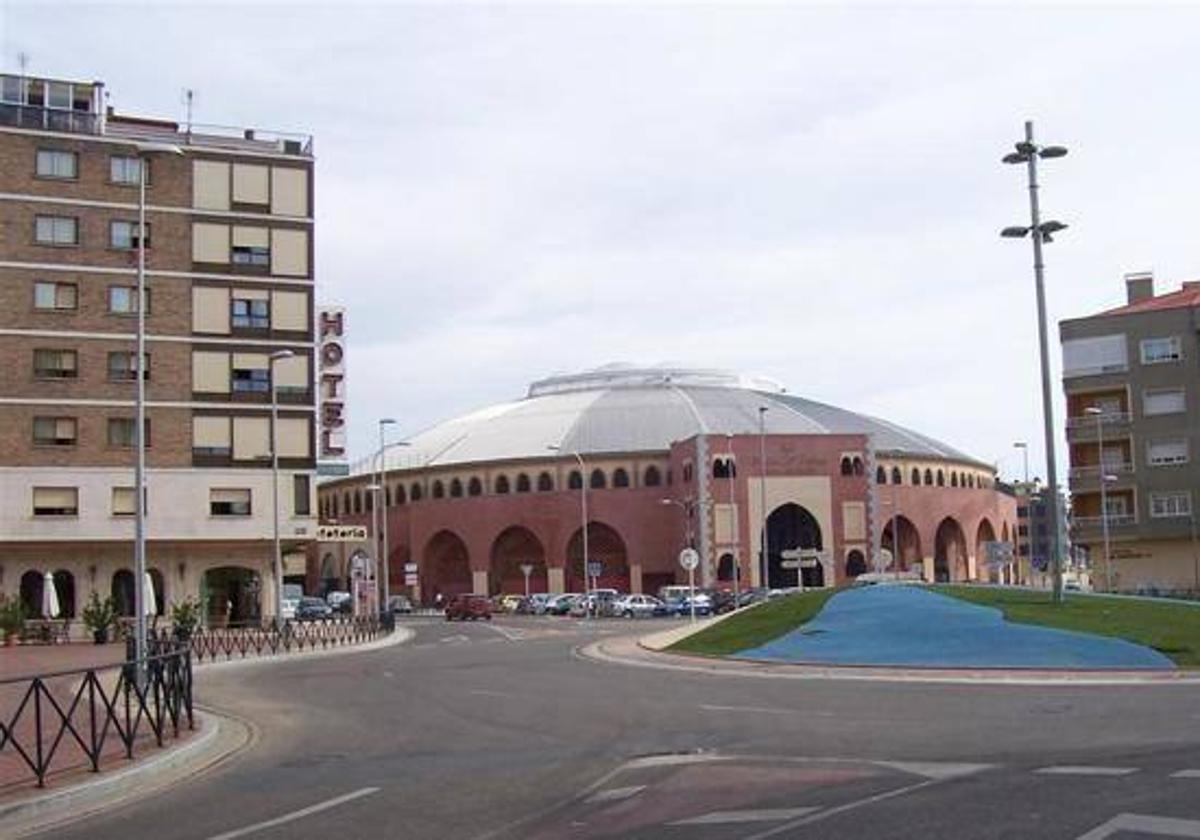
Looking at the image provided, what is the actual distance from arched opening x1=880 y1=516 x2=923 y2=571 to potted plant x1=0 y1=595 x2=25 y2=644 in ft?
245

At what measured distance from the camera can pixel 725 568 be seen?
102562 mm

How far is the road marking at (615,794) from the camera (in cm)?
1175

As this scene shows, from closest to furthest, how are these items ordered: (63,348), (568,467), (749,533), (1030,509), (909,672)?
(909,672) → (63,348) → (749,533) → (568,467) → (1030,509)

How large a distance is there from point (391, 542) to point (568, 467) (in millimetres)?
20645

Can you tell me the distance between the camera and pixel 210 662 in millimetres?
39250

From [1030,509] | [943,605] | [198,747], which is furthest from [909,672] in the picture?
[1030,509]

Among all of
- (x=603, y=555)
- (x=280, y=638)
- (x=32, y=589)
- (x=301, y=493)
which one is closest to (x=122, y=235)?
(x=301, y=493)

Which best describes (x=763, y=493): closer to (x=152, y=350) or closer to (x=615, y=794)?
(x=152, y=350)

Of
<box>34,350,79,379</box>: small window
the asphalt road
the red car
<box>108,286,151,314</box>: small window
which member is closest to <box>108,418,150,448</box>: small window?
<box>34,350,79,379</box>: small window

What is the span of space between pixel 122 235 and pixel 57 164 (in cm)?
379

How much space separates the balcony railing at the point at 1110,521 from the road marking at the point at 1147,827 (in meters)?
73.5

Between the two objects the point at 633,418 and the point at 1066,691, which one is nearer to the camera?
the point at 1066,691

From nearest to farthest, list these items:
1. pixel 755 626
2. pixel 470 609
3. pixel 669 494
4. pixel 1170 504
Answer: pixel 755 626
pixel 1170 504
pixel 470 609
pixel 669 494

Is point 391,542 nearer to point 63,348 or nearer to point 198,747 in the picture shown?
point 63,348
